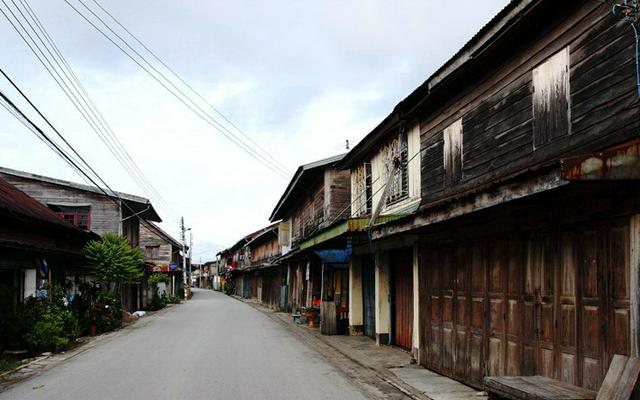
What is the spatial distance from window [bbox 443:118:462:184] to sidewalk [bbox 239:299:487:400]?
370 cm

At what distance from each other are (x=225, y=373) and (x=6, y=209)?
6999mm

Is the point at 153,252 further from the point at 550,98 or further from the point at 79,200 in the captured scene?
the point at 550,98

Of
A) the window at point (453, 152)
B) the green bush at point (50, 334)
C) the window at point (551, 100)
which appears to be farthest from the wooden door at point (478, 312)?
the green bush at point (50, 334)

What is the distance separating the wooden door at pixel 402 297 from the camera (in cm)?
1500

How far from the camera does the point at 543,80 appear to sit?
8.42 metres

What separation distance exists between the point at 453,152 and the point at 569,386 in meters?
5.53

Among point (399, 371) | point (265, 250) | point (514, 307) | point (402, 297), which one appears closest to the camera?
point (514, 307)

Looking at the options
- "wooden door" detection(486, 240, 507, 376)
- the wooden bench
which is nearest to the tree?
"wooden door" detection(486, 240, 507, 376)

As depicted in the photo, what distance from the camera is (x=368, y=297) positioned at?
62.2 feet

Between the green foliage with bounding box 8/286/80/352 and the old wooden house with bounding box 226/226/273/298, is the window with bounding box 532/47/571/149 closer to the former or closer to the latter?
the green foliage with bounding box 8/286/80/352

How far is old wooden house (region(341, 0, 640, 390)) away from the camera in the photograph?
21.0ft

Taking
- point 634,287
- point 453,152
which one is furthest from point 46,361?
point 634,287

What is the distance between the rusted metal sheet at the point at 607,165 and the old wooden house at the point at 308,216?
12.6 meters

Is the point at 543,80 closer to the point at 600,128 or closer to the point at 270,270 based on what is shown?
the point at 600,128
